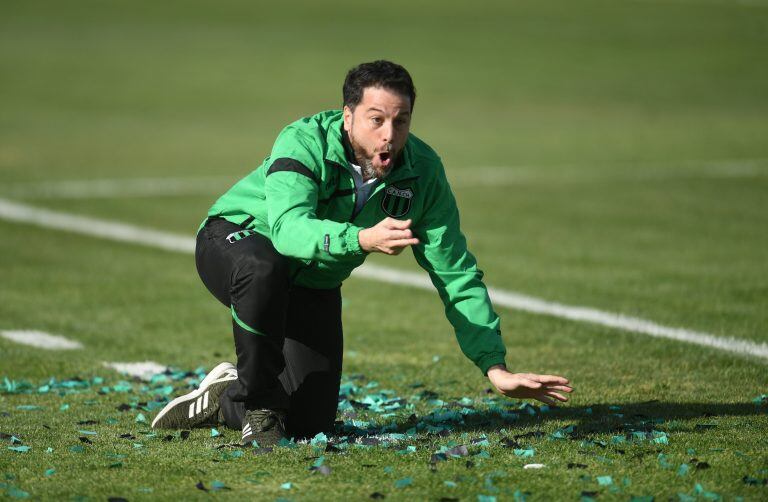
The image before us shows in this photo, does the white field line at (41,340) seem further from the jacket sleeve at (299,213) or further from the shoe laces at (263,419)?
the jacket sleeve at (299,213)

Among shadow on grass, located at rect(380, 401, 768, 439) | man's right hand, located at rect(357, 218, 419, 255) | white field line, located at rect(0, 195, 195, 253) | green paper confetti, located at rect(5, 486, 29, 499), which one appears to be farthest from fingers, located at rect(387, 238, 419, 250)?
white field line, located at rect(0, 195, 195, 253)

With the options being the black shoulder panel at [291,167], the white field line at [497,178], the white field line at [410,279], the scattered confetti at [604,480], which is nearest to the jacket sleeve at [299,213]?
the black shoulder panel at [291,167]

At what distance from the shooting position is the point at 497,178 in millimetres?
22000

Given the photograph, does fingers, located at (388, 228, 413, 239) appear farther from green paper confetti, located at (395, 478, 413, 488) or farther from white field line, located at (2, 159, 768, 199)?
white field line, located at (2, 159, 768, 199)

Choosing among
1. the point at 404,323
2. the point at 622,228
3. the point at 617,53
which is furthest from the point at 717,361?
the point at 617,53

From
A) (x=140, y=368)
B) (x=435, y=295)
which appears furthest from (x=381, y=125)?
(x=435, y=295)

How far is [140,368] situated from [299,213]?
11.8 ft

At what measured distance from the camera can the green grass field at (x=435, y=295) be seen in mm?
6039

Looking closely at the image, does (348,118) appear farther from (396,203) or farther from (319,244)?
(319,244)

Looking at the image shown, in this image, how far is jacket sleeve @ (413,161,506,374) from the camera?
6.45 m

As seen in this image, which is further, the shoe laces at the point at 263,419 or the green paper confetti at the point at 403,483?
the shoe laces at the point at 263,419

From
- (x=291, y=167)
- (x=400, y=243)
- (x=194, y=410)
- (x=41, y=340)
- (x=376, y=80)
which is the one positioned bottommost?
(x=41, y=340)

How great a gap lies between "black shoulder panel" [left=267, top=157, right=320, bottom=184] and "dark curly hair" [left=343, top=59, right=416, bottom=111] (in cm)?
40

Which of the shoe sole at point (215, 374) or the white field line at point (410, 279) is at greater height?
the shoe sole at point (215, 374)
